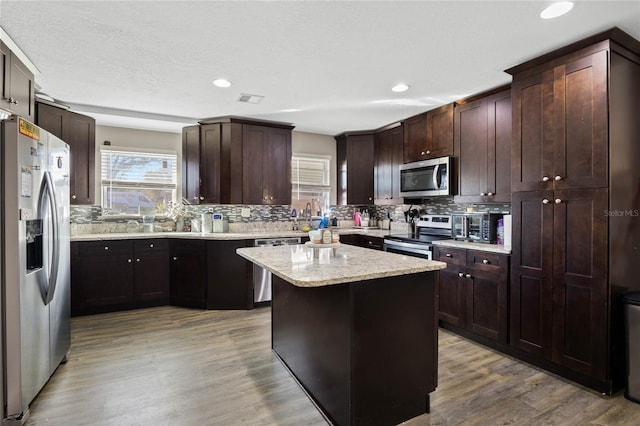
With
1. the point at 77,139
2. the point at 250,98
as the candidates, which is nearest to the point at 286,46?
the point at 250,98

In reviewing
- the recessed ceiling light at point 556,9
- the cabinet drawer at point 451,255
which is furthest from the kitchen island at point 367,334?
the recessed ceiling light at point 556,9

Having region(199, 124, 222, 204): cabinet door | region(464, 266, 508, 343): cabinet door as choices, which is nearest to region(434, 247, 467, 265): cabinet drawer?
region(464, 266, 508, 343): cabinet door

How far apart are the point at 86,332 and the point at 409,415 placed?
10.4 ft

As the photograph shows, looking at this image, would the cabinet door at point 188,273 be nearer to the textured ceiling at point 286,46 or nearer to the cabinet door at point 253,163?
the cabinet door at point 253,163

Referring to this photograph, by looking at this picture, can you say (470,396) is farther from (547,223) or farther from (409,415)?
(547,223)

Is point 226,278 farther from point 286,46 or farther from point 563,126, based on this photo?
point 563,126

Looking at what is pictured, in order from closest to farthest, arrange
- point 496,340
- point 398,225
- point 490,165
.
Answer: point 496,340 → point 490,165 → point 398,225

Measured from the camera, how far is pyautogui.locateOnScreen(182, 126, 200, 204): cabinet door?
14.9 ft

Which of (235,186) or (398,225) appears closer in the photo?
(235,186)

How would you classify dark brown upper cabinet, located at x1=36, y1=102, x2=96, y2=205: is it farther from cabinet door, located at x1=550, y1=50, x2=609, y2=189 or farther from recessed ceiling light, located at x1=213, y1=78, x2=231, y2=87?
cabinet door, located at x1=550, y1=50, x2=609, y2=189

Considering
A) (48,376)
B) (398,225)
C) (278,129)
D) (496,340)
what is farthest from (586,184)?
(48,376)

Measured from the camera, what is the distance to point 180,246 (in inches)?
166

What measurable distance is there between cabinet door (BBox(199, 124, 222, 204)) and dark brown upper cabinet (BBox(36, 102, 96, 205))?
48.9 inches

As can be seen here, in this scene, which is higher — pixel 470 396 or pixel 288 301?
pixel 288 301
